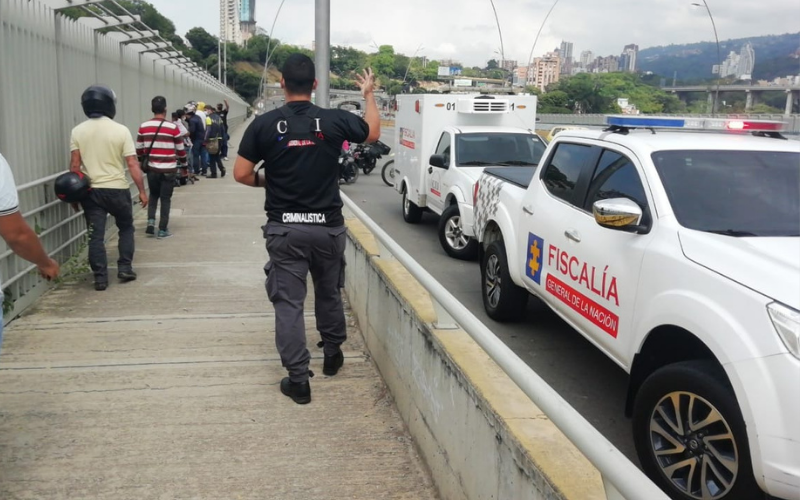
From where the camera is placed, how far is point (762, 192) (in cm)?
423

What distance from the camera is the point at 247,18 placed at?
165500mm

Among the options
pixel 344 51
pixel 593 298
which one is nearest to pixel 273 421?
pixel 593 298

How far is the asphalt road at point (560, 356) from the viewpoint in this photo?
4.93 m

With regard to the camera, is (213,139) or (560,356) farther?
(213,139)

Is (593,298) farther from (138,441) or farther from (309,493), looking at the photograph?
(138,441)

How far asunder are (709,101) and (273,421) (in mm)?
29745

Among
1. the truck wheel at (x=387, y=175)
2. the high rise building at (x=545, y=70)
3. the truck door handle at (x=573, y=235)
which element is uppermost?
the high rise building at (x=545, y=70)

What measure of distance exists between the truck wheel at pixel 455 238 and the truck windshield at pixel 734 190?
5219 millimetres

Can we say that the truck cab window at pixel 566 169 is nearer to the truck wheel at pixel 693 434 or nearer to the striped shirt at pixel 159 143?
the truck wheel at pixel 693 434

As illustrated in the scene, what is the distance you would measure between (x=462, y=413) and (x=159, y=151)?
7.07 m

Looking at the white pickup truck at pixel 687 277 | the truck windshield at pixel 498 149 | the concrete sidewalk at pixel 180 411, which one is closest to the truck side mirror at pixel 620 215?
the white pickup truck at pixel 687 277

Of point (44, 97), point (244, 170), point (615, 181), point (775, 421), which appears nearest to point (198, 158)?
point (44, 97)

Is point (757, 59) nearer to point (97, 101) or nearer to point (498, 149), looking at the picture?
point (498, 149)

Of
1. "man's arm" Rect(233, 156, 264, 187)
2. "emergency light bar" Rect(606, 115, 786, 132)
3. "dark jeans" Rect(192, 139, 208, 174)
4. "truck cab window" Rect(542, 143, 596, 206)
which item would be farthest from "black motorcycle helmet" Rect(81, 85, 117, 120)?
"dark jeans" Rect(192, 139, 208, 174)
